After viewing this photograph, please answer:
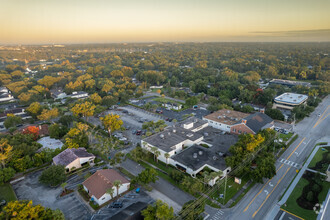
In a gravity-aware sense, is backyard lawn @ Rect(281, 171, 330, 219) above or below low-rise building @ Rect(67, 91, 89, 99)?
below

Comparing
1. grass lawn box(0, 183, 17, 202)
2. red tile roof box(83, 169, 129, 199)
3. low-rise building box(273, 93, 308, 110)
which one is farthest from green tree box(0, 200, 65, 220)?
low-rise building box(273, 93, 308, 110)

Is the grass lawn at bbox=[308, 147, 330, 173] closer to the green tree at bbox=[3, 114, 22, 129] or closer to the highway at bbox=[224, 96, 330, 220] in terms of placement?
the highway at bbox=[224, 96, 330, 220]

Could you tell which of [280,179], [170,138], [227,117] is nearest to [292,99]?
[227,117]

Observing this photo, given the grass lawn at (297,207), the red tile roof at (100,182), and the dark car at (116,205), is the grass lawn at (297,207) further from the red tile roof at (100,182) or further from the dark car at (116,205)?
the red tile roof at (100,182)

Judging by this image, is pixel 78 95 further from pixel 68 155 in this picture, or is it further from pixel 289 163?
pixel 289 163

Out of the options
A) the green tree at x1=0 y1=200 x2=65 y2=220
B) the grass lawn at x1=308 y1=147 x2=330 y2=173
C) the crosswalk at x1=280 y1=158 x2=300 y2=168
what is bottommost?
the crosswalk at x1=280 y1=158 x2=300 y2=168

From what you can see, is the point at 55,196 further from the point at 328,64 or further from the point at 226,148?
the point at 328,64
